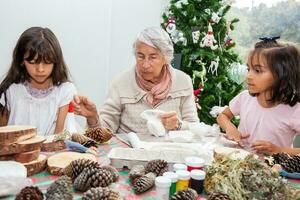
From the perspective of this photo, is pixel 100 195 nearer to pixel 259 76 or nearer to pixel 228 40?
pixel 259 76

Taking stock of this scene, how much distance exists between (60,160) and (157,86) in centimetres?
111

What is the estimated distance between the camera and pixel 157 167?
1.12m

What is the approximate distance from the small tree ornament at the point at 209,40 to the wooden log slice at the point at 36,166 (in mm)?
2103

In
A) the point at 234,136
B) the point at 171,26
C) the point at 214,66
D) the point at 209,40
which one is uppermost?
the point at 171,26

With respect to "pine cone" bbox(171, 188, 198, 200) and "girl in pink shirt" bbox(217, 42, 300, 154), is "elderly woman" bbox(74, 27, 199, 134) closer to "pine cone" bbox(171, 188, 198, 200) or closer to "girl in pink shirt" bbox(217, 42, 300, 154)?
"girl in pink shirt" bbox(217, 42, 300, 154)

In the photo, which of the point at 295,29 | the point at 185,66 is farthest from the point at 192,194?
the point at 295,29

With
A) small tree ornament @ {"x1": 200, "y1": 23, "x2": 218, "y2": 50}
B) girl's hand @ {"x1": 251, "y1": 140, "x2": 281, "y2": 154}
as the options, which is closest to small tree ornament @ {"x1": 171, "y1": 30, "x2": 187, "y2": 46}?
small tree ornament @ {"x1": 200, "y1": 23, "x2": 218, "y2": 50}

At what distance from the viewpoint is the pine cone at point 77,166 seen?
3.54ft

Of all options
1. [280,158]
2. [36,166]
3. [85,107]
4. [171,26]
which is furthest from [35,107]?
[171,26]

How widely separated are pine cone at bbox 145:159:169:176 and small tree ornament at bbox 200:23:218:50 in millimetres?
2019

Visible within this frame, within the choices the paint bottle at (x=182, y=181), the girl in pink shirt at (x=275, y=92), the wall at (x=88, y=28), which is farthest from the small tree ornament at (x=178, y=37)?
the paint bottle at (x=182, y=181)

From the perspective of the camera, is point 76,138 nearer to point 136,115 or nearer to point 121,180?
point 121,180

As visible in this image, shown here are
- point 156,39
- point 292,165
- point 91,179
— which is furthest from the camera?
point 156,39

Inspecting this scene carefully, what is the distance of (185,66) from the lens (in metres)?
3.09
